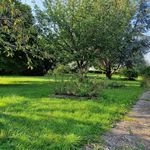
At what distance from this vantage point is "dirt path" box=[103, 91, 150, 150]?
22.5 ft

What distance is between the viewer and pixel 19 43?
20.4 feet

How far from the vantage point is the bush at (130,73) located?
4488cm

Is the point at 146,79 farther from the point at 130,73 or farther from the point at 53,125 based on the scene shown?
the point at 53,125

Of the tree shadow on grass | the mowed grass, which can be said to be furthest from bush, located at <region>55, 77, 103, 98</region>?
the tree shadow on grass

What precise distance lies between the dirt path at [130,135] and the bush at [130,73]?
34.6 m

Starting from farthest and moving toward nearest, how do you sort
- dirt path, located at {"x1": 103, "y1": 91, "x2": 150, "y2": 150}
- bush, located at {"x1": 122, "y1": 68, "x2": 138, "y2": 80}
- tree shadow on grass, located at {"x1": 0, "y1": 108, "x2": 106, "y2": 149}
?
bush, located at {"x1": 122, "y1": 68, "x2": 138, "y2": 80}, dirt path, located at {"x1": 103, "y1": 91, "x2": 150, "y2": 150}, tree shadow on grass, located at {"x1": 0, "y1": 108, "x2": 106, "y2": 149}

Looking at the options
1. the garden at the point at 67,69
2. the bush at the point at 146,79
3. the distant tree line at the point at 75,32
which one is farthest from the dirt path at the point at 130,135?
the bush at the point at 146,79

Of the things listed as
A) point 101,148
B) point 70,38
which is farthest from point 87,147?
point 70,38

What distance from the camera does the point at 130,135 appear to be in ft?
25.7

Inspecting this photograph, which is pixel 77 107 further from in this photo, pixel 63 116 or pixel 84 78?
pixel 84 78

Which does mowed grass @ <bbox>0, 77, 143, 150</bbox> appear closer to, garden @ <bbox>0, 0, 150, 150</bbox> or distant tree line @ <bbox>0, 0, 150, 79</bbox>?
garden @ <bbox>0, 0, 150, 150</bbox>

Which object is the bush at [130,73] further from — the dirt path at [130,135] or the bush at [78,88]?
the dirt path at [130,135]

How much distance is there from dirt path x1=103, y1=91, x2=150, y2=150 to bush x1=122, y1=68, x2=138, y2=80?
114 ft

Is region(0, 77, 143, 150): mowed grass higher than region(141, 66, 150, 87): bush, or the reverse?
region(141, 66, 150, 87): bush
